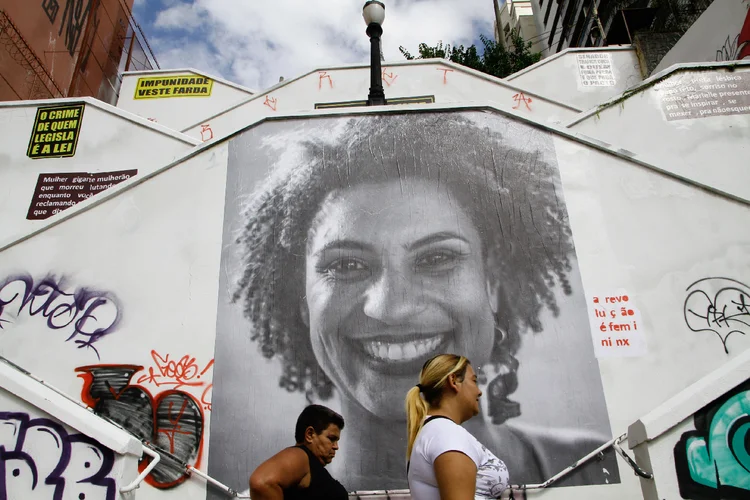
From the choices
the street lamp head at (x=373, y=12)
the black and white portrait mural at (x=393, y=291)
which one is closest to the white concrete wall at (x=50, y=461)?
the black and white portrait mural at (x=393, y=291)

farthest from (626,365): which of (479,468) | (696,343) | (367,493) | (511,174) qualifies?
(479,468)

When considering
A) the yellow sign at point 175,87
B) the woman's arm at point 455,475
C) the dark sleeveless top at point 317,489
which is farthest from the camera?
the yellow sign at point 175,87

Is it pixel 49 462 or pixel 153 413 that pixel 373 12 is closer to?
pixel 153 413

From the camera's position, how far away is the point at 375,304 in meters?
5.70

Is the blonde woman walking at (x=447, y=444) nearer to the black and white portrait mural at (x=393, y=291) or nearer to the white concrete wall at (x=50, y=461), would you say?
the white concrete wall at (x=50, y=461)

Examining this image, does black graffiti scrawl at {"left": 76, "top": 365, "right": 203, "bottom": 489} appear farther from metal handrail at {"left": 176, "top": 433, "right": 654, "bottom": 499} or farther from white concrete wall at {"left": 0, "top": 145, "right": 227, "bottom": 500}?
metal handrail at {"left": 176, "top": 433, "right": 654, "bottom": 499}

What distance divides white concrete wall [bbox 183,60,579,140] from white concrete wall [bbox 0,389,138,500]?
32.8 feet

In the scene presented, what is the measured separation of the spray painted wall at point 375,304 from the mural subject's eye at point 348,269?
2 cm

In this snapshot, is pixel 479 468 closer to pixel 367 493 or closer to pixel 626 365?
pixel 367 493

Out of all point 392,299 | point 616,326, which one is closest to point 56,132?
point 392,299

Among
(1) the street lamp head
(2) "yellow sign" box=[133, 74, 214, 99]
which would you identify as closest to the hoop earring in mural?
(1) the street lamp head

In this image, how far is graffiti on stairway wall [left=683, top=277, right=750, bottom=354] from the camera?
5395 millimetres

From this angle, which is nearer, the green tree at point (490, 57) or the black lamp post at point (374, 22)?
the black lamp post at point (374, 22)

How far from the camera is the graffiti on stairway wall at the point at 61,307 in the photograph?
5.70m
